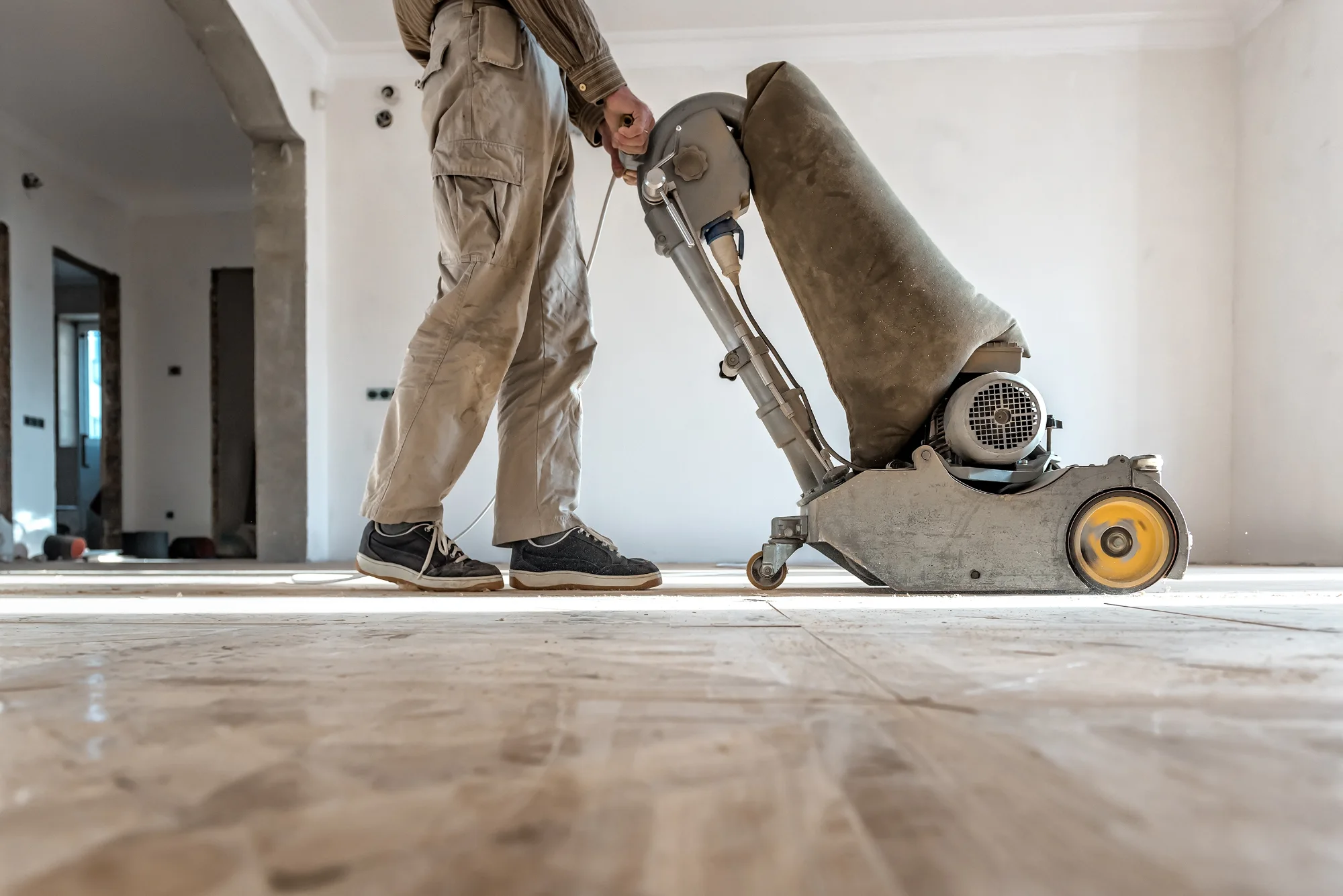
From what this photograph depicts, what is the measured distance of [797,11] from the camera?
12.6ft

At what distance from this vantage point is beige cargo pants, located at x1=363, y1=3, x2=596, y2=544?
137cm

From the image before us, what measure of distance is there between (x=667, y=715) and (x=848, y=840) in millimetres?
162

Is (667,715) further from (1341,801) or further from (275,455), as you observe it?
(275,455)

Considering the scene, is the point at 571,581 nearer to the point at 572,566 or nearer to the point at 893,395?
the point at 572,566

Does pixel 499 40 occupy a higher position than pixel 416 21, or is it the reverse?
pixel 416 21

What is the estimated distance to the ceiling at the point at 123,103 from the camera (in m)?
4.22

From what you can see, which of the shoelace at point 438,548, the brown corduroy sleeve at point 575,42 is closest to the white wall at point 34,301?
the shoelace at point 438,548

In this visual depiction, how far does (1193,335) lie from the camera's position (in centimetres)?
382

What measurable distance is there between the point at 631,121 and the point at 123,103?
204 inches

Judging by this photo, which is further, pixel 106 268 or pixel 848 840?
pixel 106 268

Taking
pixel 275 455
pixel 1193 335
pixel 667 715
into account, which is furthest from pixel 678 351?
pixel 667 715

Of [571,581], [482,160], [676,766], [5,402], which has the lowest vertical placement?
[571,581]

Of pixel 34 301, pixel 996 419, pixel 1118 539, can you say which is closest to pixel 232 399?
pixel 34 301

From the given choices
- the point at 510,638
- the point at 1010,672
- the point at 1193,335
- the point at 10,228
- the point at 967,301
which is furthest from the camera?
the point at 10,228
